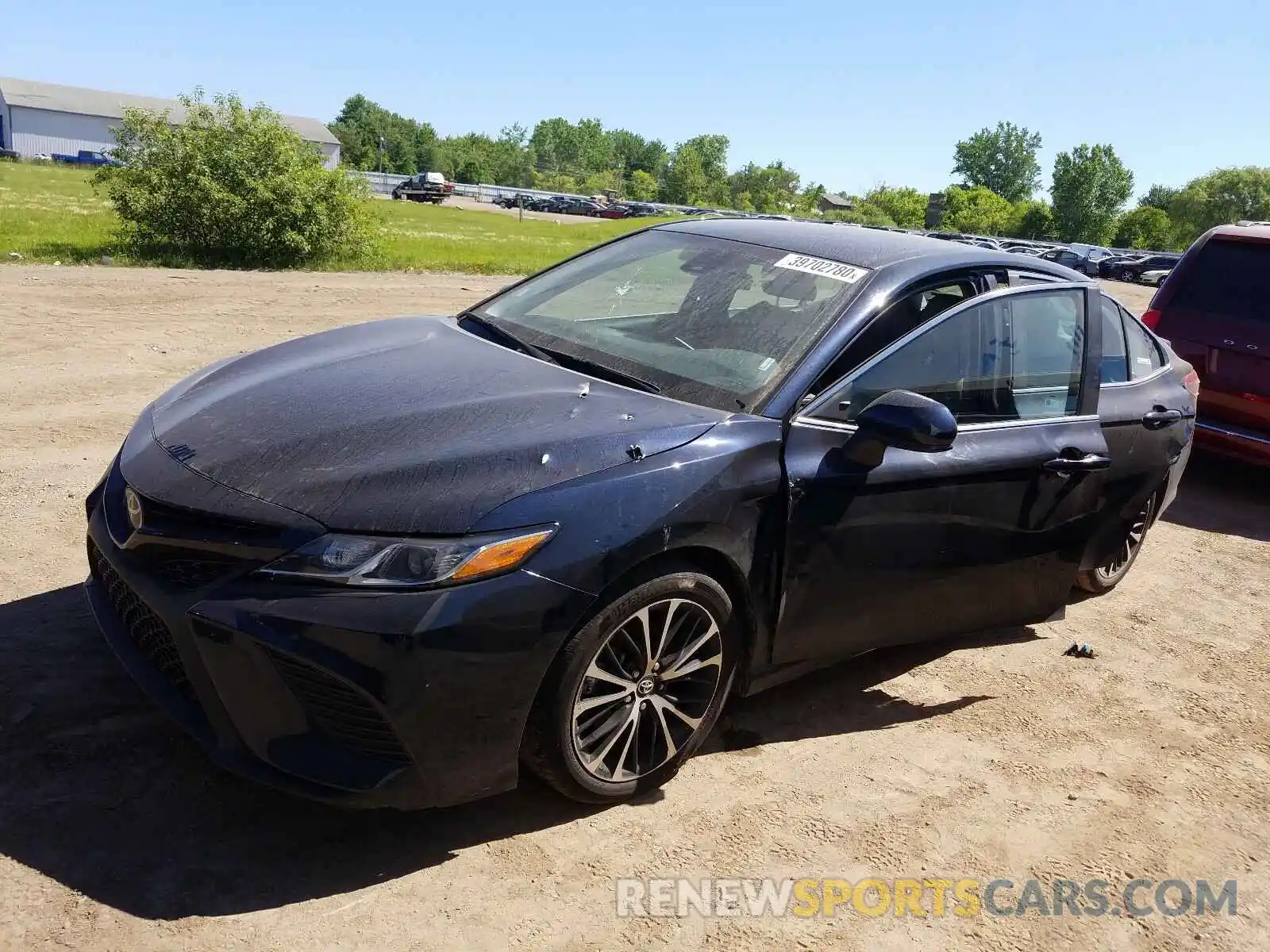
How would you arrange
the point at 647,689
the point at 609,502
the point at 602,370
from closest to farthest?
1. the point at 609,502
2. the point at 647,689
3. the point at 602,370

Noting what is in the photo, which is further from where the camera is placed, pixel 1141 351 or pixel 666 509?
pixel 1141 351

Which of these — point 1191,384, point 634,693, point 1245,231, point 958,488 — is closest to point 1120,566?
point 1191,384

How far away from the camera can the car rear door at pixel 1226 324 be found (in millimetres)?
7309

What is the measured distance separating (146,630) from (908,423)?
233cm

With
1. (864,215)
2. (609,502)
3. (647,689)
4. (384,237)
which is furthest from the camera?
(864,215)

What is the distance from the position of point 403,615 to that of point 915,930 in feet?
5.38

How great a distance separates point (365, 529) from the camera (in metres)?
2.69

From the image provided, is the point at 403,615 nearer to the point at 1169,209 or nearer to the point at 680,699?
the point at 680,699

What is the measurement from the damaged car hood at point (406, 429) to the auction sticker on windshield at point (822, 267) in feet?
2.89

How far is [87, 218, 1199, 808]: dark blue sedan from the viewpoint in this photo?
266cm

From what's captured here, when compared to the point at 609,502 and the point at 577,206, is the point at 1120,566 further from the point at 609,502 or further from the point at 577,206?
the point at 577,206

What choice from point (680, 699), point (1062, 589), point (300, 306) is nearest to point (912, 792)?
point (680, 699)

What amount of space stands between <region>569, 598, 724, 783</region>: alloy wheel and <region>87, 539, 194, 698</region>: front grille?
1.07 m

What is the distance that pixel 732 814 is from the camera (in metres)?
3.30
